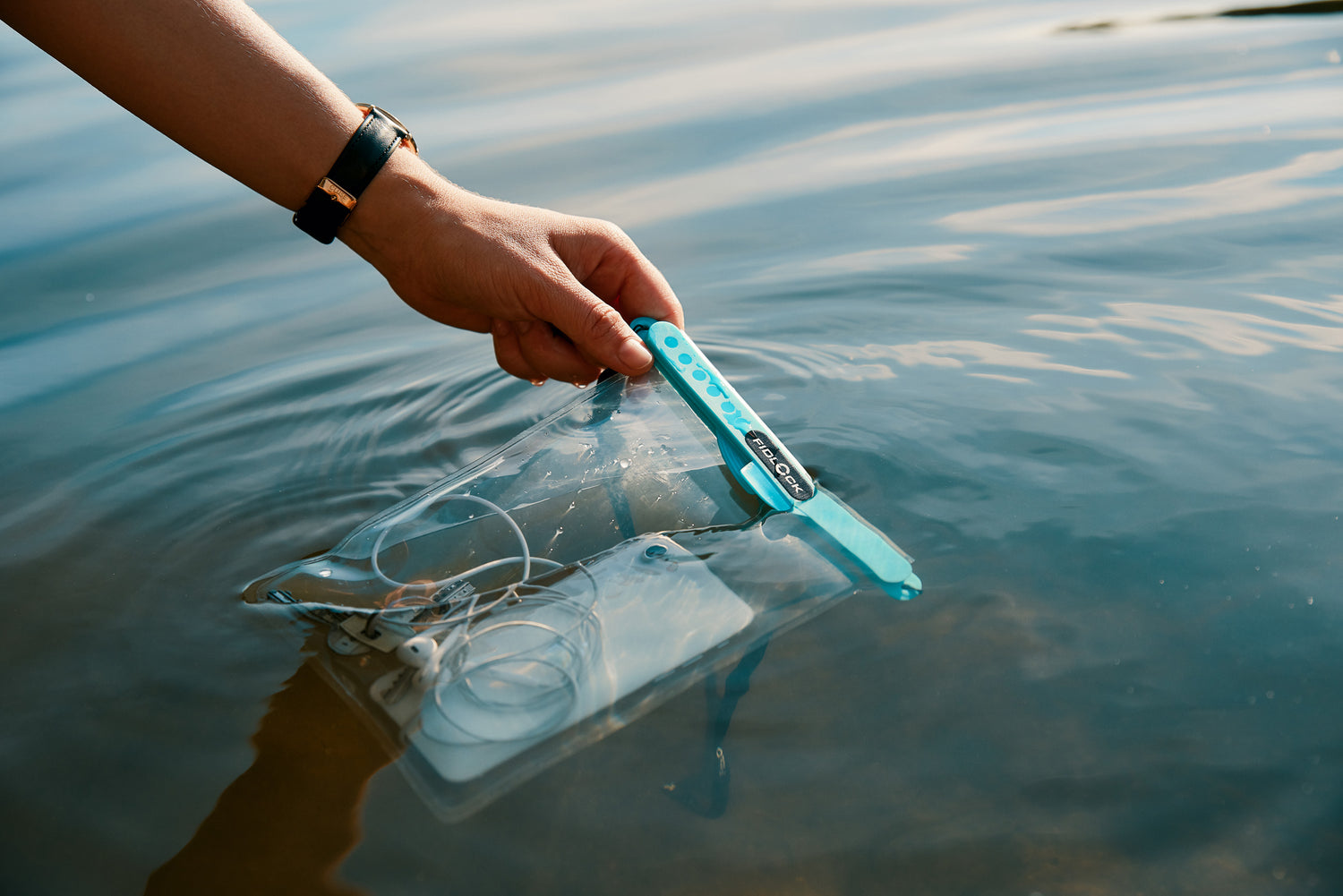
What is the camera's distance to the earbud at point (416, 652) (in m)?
1.43

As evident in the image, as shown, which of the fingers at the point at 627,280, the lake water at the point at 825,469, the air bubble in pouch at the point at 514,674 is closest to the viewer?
the lake water at the point at 825,469

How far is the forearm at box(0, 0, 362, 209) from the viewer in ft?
5.18

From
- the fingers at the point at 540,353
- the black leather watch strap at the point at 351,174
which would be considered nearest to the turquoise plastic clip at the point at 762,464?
the fingers at the point at 540,353

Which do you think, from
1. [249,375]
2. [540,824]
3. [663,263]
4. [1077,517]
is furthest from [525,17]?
[540,824]

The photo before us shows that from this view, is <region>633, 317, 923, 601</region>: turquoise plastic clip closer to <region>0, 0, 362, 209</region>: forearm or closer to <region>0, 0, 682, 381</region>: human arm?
<region>0, 0, 682, 381</region>: human arm

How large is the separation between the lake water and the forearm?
692 mm

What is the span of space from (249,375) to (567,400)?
35.3 inches

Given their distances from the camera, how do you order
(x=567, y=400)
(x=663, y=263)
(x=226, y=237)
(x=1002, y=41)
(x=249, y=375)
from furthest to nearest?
1. (x=1002, y=41)
2. (x=226, y=237)
3. (x=663, y=263)
4. (x=249, y=375)
5. (x=567, y=400)

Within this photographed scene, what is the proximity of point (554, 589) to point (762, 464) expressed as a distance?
1.45 ft

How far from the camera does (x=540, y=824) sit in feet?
4.07

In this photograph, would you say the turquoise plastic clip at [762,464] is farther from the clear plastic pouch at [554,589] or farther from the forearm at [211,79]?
the forearm at [211,79]

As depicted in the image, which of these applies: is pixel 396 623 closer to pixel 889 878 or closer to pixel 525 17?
pixel 889 878

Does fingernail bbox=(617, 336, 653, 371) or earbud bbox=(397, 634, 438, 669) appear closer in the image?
earbud bbox=(397, 634, 438, 669)

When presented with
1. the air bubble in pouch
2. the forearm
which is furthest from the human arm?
the air bubble in pouch
